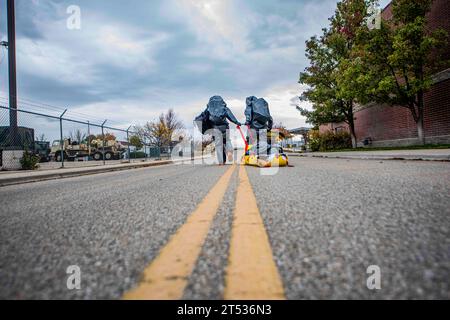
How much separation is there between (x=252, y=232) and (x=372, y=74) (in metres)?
16.3

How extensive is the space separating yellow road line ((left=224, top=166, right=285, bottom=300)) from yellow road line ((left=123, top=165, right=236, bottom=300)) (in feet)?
0.51

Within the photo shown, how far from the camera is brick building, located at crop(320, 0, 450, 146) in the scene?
14773mm

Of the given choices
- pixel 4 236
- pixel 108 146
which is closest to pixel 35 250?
pixel 4 236

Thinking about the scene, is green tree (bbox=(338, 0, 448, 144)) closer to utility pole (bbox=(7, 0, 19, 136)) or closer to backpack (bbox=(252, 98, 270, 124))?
backpack (bbox=(252, 98, 270, 124))

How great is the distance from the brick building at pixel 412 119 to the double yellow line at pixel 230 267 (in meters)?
18.6

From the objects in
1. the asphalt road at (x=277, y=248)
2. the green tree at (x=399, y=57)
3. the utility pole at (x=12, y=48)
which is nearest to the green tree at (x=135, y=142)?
the utility pole at (x=12, y=48)

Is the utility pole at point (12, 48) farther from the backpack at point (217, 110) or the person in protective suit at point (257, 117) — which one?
the person in protective suit at point (257, 117)

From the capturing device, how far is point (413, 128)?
17.6 m

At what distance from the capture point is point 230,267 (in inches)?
37.7

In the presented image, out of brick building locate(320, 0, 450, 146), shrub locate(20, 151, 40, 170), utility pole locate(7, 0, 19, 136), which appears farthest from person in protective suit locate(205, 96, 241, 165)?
brick building locate(320, 0, 450, 146)

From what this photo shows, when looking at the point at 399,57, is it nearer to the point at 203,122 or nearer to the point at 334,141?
the point at 203,122

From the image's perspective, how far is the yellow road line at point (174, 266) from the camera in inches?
31.4

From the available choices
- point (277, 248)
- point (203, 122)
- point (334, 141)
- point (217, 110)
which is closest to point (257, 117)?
point (217, 110)

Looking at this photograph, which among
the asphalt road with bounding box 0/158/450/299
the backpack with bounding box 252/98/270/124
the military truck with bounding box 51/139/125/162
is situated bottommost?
the asphalt road with bounding box 0/158/450/299
